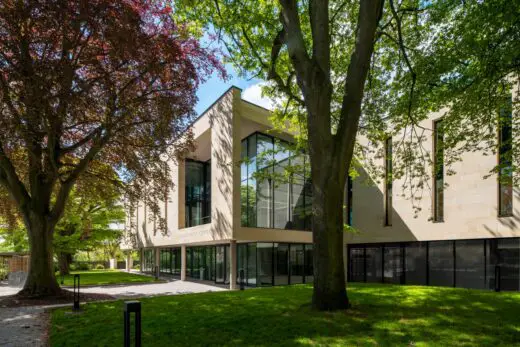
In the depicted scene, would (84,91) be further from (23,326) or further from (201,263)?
(201,263)

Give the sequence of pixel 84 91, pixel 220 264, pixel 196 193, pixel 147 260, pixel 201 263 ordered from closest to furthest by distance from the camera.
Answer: pixel 84 91 → pixel 220 264 → pixel 201 263 → pixel 196 193 → pixel 147 260

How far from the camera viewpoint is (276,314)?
26.8ft

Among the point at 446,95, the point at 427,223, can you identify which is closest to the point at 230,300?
the point at 446,95

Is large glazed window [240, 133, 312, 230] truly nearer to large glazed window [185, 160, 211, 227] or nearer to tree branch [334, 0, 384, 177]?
large glazed window [185, 160, 211, 227]

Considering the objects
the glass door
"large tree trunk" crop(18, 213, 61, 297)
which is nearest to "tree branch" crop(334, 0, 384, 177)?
"large tree trunk" crop(18, 213, 61, 297)

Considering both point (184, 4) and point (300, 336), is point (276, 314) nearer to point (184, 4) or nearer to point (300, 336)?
point (300, 336)

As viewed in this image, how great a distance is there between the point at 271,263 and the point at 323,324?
1580 cm

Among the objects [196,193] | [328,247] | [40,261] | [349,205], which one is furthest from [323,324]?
[196,193]

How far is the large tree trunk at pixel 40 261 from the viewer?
14899mm

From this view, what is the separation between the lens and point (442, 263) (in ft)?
65.2

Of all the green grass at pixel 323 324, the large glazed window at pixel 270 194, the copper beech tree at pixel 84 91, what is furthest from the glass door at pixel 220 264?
the green grass at pixel 323 324

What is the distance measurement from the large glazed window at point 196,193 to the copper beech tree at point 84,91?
11.1 meters

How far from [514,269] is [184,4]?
17.4 m

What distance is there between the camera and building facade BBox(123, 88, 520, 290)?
17484mm
